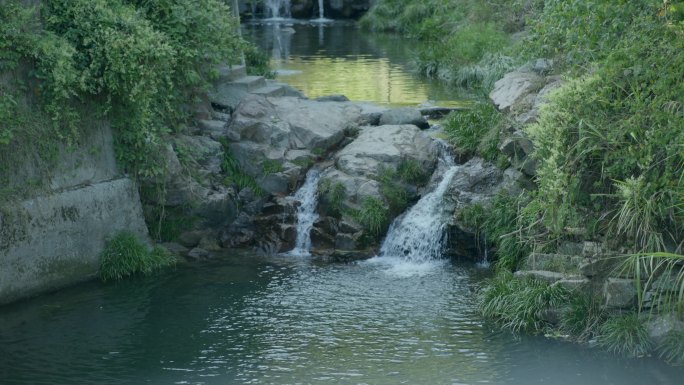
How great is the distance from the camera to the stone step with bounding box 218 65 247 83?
17.4 m

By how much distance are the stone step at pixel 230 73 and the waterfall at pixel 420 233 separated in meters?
4.25

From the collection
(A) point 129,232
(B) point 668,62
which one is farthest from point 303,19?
(B) point 668,62

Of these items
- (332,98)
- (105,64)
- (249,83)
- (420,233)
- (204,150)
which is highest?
(105,64)

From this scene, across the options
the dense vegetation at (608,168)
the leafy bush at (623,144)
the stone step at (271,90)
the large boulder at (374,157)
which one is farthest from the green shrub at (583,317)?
the stone step at (271,90)

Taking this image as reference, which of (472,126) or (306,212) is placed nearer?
(306,212)

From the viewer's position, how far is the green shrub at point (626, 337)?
10.9m

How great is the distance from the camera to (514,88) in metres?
15.1

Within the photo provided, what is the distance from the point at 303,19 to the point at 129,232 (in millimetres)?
26660

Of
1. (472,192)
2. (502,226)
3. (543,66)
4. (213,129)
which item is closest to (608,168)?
(502,226)

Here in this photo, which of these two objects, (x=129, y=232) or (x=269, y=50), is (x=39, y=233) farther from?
(x=269, y=50)

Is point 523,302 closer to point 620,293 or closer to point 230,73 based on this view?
point 620,293

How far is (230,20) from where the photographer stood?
53.9 feet

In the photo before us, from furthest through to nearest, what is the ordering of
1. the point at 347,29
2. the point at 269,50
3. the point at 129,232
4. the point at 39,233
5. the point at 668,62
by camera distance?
the point at 347,29, the point at 269,50, the point at 129,232, the point at 39,233, the point at 668,62

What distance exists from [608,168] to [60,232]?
698 cm
